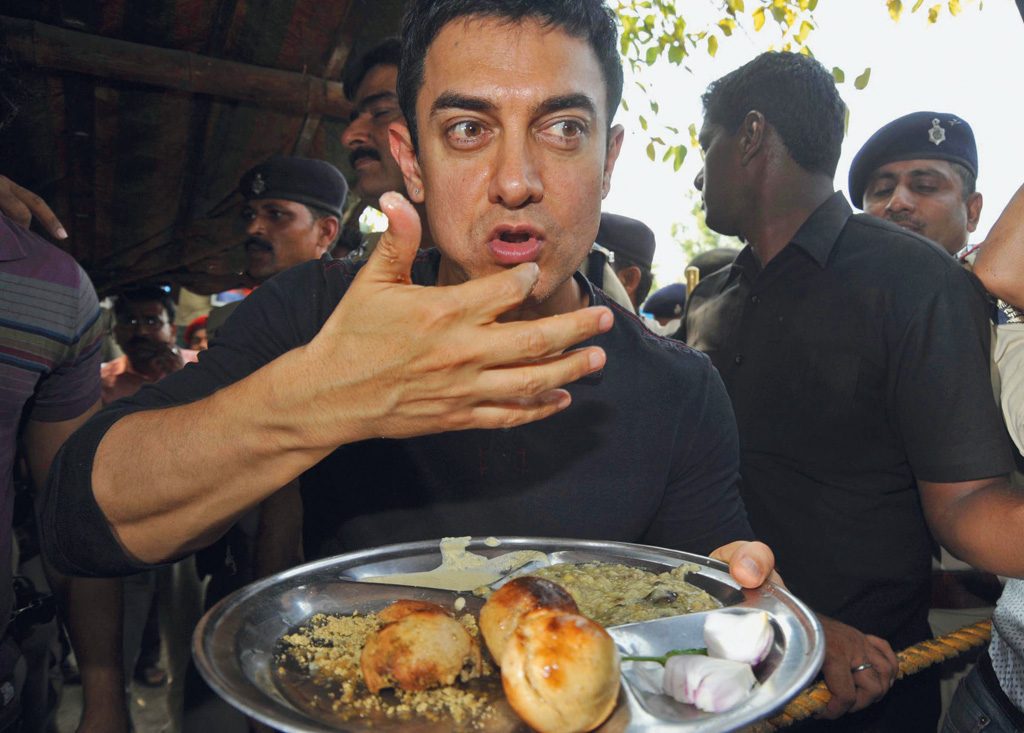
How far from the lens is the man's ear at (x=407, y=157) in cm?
210

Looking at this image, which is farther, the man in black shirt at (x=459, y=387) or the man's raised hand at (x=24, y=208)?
the man's raised hand at (x=24, y=208)

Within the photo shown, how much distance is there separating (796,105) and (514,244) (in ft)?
7.89

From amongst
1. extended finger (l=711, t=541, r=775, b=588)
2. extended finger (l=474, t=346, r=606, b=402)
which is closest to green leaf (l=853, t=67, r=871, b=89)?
extended finger (l=711, t=541, r=775, b=588)

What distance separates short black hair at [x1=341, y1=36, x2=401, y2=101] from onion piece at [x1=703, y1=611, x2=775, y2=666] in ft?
10.6

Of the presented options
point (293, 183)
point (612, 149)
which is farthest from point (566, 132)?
point (293, 183)

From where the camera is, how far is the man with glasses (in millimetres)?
6109

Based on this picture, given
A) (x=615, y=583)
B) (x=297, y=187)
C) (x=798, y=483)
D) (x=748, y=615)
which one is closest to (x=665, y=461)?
(x=615, y=583)

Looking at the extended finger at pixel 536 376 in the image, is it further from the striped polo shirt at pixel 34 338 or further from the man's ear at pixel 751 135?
the man's ear at pixel 751 135

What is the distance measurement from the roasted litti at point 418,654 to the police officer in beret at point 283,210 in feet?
12.3

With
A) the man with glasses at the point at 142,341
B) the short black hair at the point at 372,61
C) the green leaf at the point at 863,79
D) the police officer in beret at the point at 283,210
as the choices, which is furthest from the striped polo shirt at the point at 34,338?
the green leaf at the point at 863,79

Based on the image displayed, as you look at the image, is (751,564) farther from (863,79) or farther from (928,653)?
(863,79)

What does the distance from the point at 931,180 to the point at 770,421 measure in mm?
1838

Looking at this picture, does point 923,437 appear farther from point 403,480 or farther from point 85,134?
point 85,134

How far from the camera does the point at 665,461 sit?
2000 millimetres
